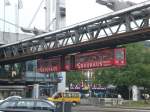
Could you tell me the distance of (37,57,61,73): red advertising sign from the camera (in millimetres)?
56275

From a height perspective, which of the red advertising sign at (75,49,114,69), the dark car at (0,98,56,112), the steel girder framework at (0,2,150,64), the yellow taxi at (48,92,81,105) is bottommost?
the dark car at (0,98,56,112)

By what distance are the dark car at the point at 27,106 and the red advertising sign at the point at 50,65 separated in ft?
85.6

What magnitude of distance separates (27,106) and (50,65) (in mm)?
28491

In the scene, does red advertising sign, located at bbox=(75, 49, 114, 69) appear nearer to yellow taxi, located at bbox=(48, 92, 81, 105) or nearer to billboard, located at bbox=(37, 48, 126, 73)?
billboard, located at bbox=(37, 48, 126, 73)

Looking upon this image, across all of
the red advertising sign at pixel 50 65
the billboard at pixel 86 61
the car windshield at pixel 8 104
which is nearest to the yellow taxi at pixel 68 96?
the red advertising sign at pixel 50 65

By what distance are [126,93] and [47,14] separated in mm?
26573

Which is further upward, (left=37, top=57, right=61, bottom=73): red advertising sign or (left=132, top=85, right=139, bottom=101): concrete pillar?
(left=37, top=57, right=61, bottom=73): red advertising sign

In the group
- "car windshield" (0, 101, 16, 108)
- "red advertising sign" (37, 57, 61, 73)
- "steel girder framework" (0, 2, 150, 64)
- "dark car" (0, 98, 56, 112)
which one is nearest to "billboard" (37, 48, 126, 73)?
"red advertising sign" (37, 57, 61, 73)

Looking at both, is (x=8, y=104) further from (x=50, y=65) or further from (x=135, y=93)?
(x=135, y=93)

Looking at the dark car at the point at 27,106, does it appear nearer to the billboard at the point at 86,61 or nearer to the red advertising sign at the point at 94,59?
the billboard at the point at 86,61

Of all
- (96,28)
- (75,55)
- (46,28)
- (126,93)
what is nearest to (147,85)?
(126,93)

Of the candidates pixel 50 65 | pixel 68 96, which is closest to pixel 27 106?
pixel 50 65

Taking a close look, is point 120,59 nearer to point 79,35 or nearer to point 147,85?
point 79,35

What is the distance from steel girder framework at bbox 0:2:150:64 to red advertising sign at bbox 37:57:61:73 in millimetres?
817
